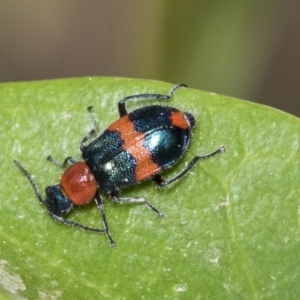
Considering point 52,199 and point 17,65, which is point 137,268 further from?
point 17,65

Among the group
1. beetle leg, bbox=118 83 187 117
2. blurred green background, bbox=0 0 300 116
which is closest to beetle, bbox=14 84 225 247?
beetle leg, bbox=118 83 187 117

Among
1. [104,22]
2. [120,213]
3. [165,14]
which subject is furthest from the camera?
[104,22]

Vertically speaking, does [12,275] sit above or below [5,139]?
below

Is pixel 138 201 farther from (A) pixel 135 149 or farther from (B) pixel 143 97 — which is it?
(B) pixel 143 97

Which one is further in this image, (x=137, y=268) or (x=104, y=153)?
(x=104, y=153)

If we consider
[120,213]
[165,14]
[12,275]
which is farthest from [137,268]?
[165,14]

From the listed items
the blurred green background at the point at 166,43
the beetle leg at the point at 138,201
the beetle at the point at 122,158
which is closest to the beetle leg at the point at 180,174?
the beetle at the point at 122,158

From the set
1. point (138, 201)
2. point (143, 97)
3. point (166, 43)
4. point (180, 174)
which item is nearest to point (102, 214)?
point (138, 201)

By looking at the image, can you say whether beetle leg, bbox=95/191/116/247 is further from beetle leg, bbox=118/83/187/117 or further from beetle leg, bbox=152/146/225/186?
beetle leg, bbox=118/83/187/117
